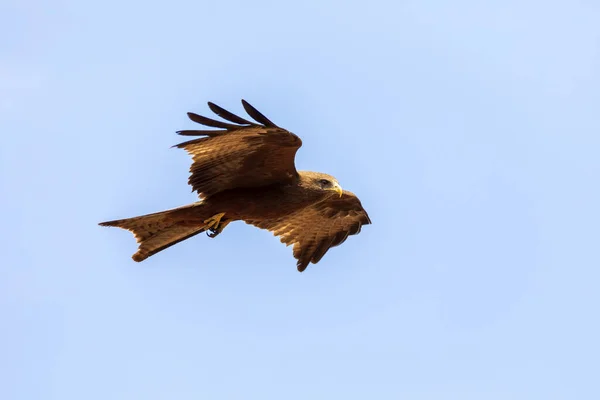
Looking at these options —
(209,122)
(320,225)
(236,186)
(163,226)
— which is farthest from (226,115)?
(320,225)

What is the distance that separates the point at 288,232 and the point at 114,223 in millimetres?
2848

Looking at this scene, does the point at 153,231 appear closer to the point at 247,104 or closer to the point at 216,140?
the point at 216,140

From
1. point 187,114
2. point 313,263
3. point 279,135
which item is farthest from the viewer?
point 313,263

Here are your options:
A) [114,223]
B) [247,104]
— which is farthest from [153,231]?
[247,104]

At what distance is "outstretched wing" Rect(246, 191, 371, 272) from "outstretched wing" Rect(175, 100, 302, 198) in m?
1.50

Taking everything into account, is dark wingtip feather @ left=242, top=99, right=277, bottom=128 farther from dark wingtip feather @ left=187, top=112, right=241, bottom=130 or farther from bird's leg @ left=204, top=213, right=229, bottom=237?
bird's leg @ left=204, top=213, right=229, bottom=237

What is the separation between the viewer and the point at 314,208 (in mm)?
17922

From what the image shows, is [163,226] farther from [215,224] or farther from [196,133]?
[196,133]

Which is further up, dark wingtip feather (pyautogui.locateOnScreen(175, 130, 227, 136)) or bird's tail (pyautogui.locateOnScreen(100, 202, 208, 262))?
dark wingtip feather (pyautogui.locateOnScreen(175, 130, 227, 136))

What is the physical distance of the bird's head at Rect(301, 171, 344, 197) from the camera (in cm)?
1639

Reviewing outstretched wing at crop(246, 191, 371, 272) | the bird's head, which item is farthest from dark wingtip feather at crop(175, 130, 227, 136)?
outstretched wing at crop(246, 191, 371, 272)

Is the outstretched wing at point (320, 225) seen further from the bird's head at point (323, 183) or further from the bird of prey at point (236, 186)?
the bird's head at point (323, 183)

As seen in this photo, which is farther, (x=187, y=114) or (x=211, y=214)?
(x=211, y=214)

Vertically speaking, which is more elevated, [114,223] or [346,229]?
[346,229]
